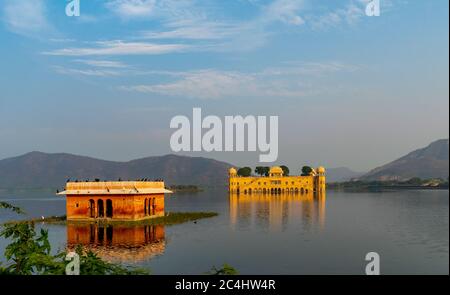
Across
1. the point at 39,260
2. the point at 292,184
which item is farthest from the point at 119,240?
the point at 292,184

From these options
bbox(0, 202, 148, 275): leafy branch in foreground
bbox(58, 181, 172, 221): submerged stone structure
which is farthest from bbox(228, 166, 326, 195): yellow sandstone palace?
Answer: bbox(0, 202, 148, 275): leafy branch in foreground

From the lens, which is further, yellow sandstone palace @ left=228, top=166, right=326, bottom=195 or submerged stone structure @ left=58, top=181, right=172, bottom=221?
yellow sandstone palace @ left=228, top=166, right=326, bottom=195

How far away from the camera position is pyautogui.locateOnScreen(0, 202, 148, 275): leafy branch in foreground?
1280 centimetres

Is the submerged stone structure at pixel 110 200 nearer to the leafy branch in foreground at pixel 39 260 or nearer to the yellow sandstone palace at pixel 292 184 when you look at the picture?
the leafy branch in foreground at pixel 39 260

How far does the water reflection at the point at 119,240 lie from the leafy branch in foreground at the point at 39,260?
82.4ft

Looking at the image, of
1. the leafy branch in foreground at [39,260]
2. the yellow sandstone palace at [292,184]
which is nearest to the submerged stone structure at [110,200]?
the leafy branch in foreground at [39,260]

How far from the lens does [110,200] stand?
66.9m

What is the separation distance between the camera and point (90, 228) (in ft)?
201

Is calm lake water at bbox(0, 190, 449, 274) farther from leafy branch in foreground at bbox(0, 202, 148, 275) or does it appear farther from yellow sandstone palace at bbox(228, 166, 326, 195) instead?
yellow sandstone palace at bbox(228, 166, 326, 195)

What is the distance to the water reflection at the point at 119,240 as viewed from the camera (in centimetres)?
4353

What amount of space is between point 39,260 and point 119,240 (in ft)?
129

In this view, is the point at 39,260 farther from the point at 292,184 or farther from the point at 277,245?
the point at 292,184

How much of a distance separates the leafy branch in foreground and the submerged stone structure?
161 ft
